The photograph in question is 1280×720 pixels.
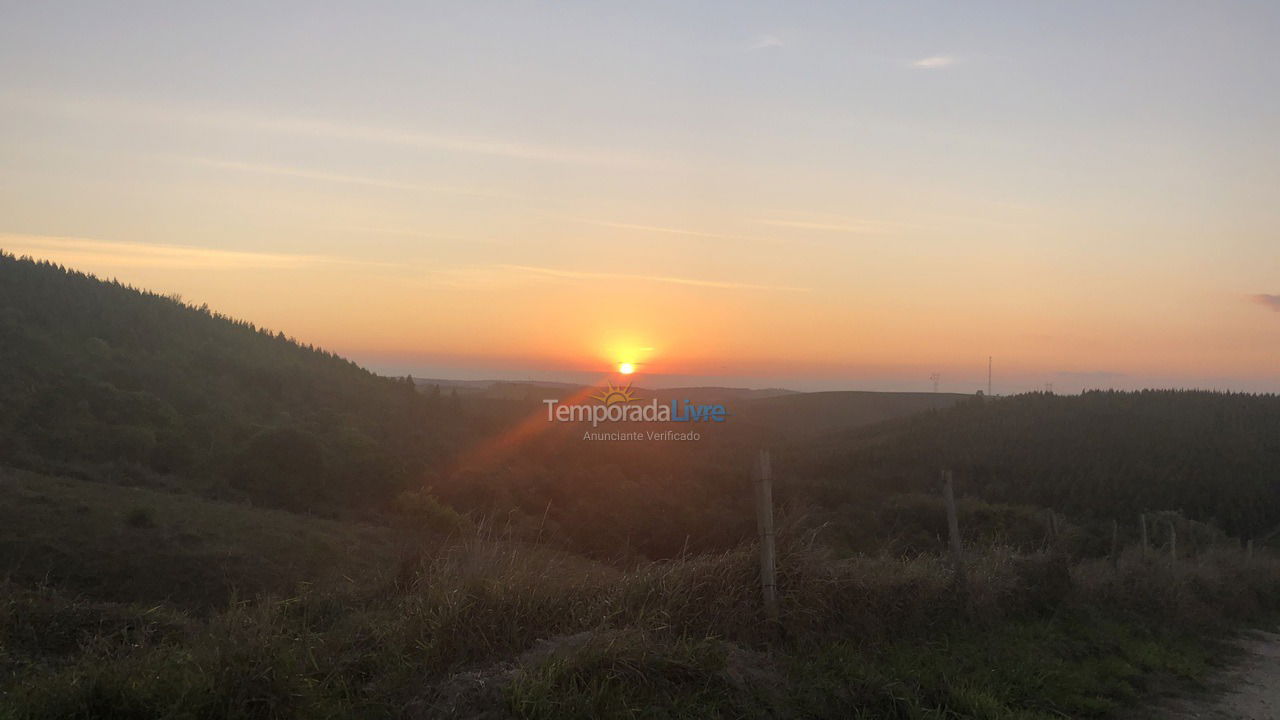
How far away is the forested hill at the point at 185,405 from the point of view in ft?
78.5

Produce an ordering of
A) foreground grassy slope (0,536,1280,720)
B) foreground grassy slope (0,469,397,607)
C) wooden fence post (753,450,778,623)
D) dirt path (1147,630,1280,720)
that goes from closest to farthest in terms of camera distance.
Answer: foreground grassy slope (0,536,1280,720)
dirt path (1147,630,1280,720)
wooden fence post (753,450,778,623)
foreground grassy slope (0,469,397,607)

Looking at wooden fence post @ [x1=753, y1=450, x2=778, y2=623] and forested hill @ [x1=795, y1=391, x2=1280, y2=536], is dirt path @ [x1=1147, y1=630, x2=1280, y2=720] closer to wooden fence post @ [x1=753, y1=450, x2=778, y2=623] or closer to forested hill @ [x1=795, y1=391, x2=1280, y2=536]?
wooden fence post @ [x1=753, y1=450, x2=778, y2=623]

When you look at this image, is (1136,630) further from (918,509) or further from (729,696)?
(918,509)

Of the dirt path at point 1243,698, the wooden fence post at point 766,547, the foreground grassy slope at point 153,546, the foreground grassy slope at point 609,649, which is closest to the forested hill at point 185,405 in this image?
the foreground grassy slope at point 153,546

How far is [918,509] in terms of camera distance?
30.9 meters

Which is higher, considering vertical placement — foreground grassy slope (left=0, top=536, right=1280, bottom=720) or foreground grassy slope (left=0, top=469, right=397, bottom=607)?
foreground grassy slope (left=0, top=536, right=1280, bottom=720)

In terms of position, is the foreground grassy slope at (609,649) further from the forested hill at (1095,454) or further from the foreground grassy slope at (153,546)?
the forested hill at (1095,454)

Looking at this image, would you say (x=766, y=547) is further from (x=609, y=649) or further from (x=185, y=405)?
(x=185, y=405)

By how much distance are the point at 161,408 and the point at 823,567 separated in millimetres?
26548

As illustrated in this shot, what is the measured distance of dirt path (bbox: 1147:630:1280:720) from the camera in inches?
256

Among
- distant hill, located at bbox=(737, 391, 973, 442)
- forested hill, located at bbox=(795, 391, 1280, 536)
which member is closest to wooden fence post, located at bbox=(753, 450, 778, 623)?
forested hill, located at bbox=(795, 391, 1280, 536)

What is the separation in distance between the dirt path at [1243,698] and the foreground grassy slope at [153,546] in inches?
405

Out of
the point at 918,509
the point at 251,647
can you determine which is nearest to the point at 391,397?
the point at 918,509

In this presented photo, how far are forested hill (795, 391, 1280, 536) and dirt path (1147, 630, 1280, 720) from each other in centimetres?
3036
